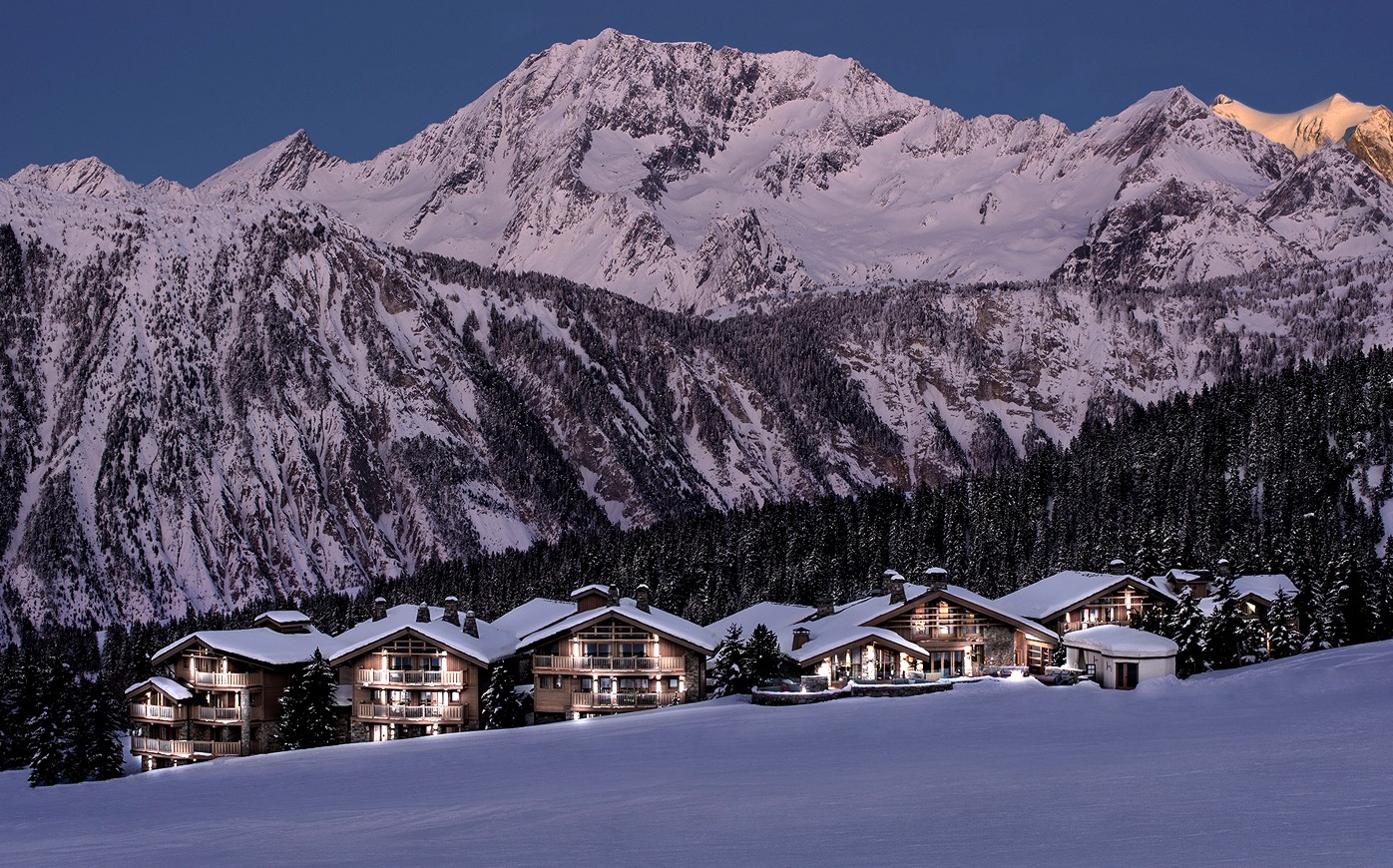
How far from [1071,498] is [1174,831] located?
481 ft

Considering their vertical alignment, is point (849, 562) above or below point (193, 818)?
above

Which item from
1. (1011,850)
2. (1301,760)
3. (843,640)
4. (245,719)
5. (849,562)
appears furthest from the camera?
(849,562)

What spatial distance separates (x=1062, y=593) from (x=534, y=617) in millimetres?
35286

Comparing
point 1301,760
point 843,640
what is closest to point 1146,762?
point 1301,760

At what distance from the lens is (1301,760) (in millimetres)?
37562

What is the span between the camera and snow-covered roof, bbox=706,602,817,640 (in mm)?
96750

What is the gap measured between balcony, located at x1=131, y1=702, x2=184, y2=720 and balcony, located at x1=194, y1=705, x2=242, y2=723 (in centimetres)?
142

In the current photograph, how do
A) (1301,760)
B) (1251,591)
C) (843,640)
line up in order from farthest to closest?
(1251,591), (843,640), (1301,760)

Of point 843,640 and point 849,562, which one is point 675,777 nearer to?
point 843,640

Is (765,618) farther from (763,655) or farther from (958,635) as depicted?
(763,655)

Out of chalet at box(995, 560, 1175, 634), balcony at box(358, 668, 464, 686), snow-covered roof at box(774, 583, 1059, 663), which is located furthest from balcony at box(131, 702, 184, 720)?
chalet at box(995, 560, 1175, 634)

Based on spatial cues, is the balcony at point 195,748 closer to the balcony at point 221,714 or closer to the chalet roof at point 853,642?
the balcony at point 221,714

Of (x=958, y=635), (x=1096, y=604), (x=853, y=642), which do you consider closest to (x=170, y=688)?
(x=853, y=642)

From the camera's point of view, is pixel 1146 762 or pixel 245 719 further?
pixel 245 719
